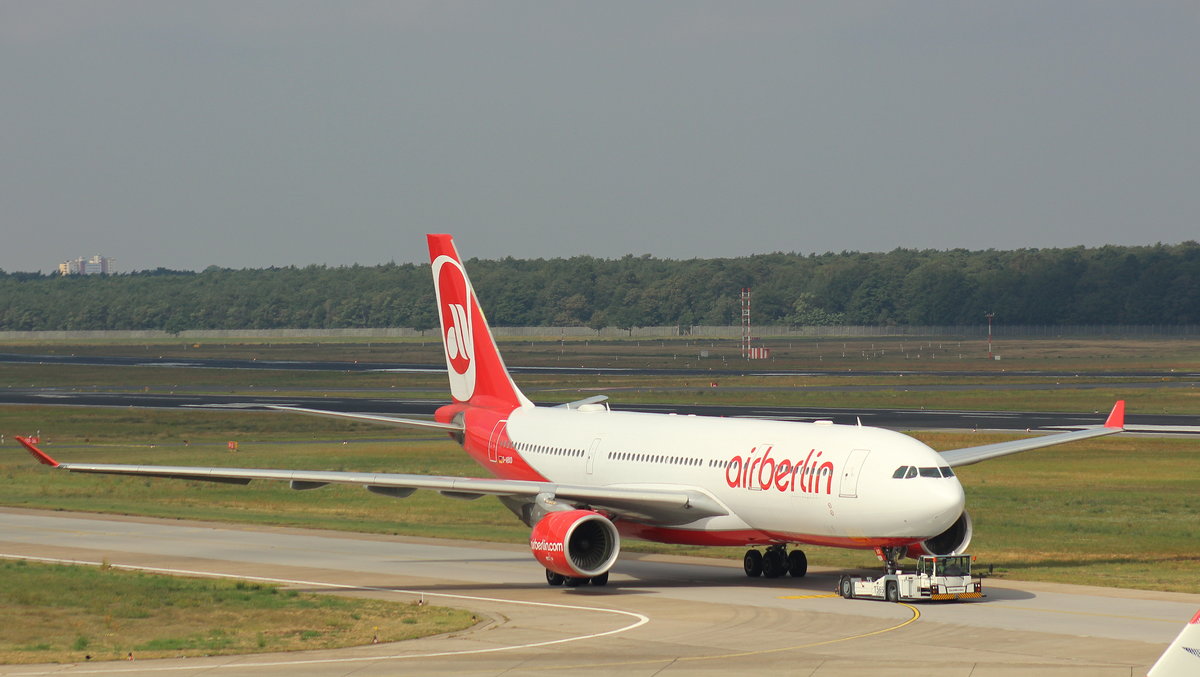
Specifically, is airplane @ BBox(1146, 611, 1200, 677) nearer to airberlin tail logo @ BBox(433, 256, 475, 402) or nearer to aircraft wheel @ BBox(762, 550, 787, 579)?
aircraft wheel @ BBox(762, 550, 787, 579)

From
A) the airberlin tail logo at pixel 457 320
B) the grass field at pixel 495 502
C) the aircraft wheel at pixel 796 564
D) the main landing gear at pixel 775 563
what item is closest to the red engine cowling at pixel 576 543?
the grass field at pixel 495 502

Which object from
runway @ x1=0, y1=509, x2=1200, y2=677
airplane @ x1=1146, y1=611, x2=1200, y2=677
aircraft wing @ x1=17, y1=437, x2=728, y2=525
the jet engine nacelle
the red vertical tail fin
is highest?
the red vertical tail fin

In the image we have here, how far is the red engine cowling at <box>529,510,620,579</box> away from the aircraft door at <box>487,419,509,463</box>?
8.23 meters

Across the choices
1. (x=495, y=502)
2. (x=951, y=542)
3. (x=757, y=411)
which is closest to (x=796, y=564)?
(x=951, y=542)

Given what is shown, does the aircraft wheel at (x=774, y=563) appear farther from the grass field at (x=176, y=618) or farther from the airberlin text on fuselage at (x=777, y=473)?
the grass field at (x=176, y=618)

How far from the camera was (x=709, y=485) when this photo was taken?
38594 millimetres

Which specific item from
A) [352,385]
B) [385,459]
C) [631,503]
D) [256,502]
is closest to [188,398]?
[352,385]

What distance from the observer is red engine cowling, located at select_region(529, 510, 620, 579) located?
37000 millimetres

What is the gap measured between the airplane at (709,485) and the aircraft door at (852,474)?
0.03 m

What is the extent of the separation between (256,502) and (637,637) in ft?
115

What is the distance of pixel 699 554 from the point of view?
4697 centimetres

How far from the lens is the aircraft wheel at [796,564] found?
4012 cm

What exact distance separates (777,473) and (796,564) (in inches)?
171

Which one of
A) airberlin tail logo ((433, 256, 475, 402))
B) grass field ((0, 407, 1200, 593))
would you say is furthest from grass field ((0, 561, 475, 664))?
airberlin tail logo ((433, 256, 475, 402))
